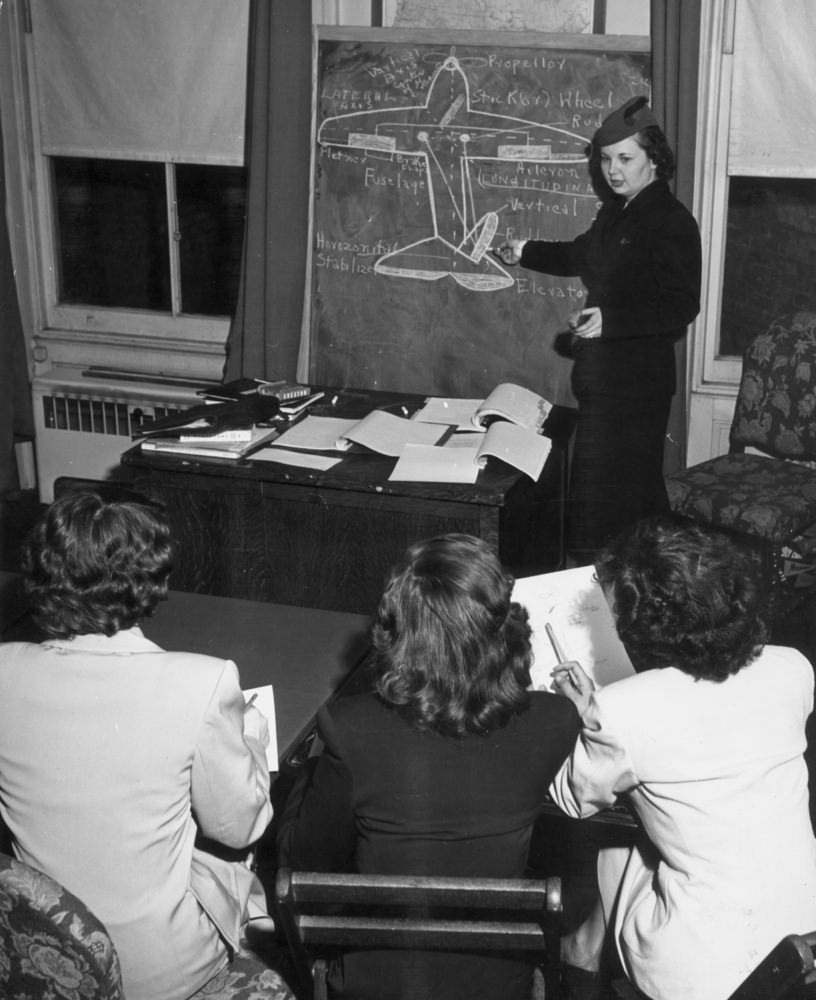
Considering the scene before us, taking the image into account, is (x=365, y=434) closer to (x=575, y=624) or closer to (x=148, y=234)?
(x=575, y=624)

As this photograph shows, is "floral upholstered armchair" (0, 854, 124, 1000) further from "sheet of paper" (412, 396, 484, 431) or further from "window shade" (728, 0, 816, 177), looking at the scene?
"window shade" (728, 0, 816, 177)

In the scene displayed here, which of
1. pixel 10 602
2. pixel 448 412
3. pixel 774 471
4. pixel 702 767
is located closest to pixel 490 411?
pixel 448 412

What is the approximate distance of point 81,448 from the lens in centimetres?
462

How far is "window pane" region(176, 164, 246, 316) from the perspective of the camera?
14.4 feet

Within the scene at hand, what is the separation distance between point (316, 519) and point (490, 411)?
1.84 ft

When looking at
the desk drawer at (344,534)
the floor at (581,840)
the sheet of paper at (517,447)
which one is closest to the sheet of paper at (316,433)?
the desk drawer at (344,534)

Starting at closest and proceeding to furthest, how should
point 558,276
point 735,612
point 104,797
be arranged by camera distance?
point 104,797
point 735,612
point 558,276

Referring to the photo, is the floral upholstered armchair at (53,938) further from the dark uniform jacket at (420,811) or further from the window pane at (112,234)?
the window pane at (112,234)

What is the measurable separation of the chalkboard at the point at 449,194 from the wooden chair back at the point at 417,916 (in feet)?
9.09

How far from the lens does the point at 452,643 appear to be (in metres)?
1.62

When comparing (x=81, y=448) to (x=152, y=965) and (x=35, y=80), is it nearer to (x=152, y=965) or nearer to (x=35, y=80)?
(x=35, y=80)

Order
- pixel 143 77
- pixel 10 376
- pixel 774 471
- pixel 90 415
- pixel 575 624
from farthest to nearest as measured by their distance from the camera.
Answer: pixel 90 415
pixel 10 376
pixel 143 77
pixel 774 471
pixel 575 624

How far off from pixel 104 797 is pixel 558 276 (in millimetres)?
2769

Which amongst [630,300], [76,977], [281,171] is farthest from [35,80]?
[76,977]
